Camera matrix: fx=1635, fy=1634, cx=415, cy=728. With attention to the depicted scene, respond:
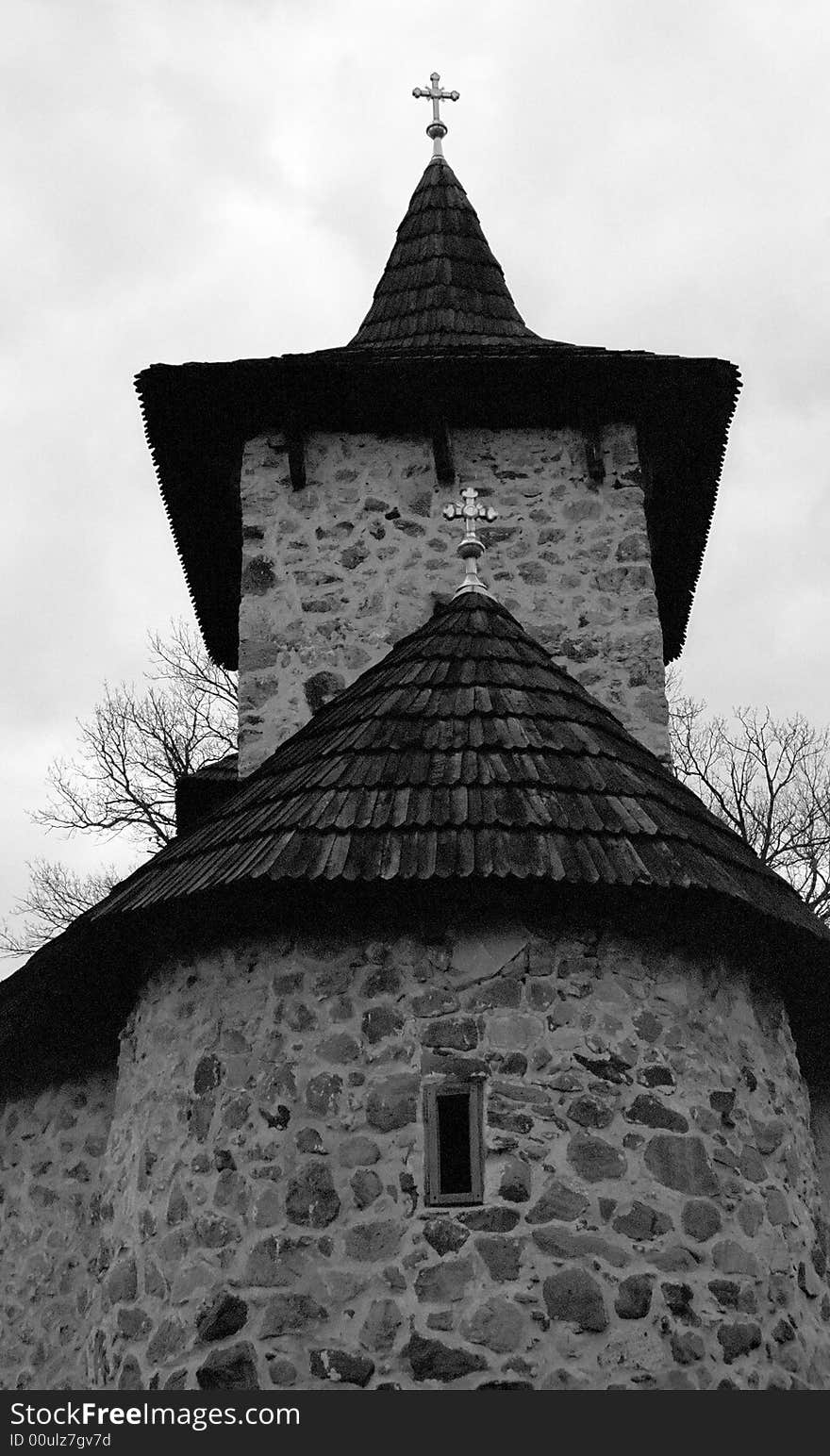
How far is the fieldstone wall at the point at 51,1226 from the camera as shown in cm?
652

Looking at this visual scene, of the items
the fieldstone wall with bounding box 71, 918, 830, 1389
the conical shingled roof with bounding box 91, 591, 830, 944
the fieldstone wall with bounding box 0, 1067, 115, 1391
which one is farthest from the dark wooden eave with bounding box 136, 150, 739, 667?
the fieldstone wall with bounding box 71, 918, 830, 1389

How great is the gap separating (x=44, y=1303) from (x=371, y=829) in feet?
8.84

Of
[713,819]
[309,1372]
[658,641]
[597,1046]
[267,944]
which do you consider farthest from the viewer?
[658,641]

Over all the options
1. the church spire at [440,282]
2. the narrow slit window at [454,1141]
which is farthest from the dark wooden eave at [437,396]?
the narrow slit window at [454,1141]

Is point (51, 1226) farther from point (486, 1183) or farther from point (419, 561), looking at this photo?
point (419, 561)

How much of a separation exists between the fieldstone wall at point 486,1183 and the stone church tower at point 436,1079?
0.01 metres

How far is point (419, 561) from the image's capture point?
315 inches

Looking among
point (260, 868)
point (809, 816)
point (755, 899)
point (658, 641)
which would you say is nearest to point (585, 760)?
point (755, 899)

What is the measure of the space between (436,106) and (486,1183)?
27.6 feet

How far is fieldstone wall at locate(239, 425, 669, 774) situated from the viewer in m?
7.82

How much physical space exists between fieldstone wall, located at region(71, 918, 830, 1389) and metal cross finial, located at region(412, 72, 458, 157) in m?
7.42

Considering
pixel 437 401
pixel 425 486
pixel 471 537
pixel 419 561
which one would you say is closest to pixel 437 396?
pixel 437 401

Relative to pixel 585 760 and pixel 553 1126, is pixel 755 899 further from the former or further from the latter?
pixel 553 1126

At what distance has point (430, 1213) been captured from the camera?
4.98 m
